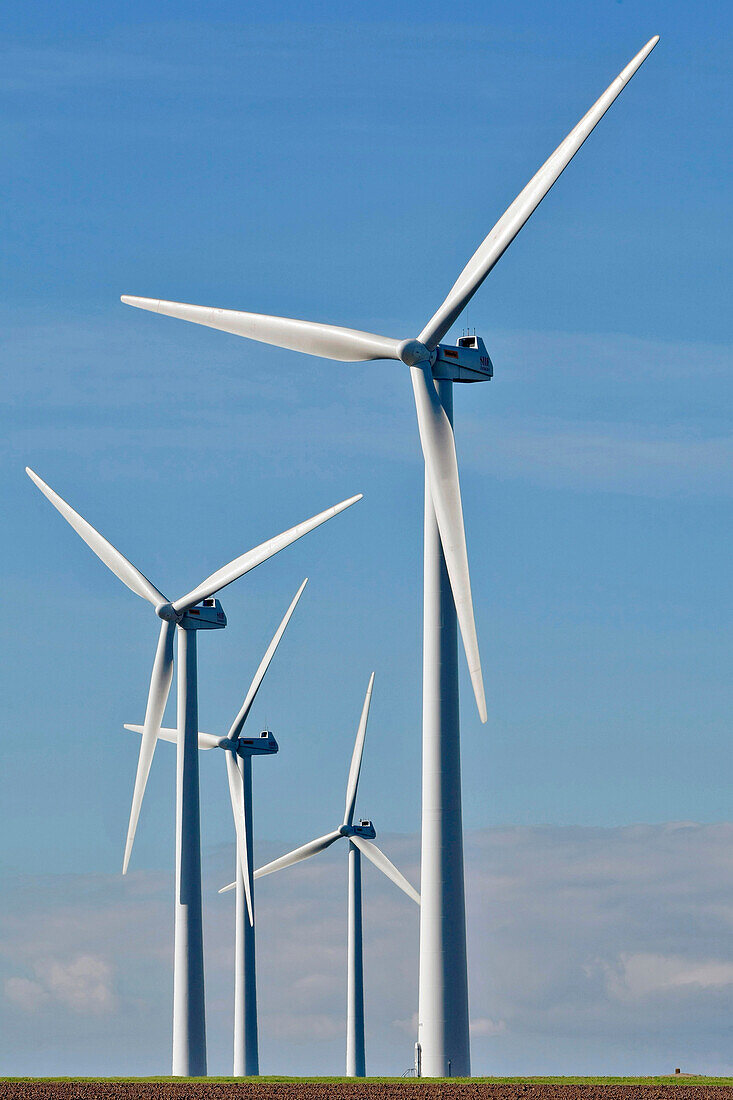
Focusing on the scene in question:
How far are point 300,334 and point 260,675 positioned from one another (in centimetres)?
4557

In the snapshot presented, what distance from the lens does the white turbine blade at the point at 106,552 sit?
94.2 m

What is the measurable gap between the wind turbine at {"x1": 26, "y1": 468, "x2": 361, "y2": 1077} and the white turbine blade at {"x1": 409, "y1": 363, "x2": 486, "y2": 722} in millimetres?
24816

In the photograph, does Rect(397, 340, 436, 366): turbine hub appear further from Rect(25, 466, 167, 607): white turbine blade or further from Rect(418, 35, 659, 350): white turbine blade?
Rect(25, 466, 167, 607): white turbine blade

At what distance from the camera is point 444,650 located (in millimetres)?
63406

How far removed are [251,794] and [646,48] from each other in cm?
6723

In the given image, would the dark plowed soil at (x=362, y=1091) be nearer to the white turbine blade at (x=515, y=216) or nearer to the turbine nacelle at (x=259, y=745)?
the white turbine blade at (x=515, y=216)

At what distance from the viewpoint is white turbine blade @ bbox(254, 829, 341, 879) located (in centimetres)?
12375

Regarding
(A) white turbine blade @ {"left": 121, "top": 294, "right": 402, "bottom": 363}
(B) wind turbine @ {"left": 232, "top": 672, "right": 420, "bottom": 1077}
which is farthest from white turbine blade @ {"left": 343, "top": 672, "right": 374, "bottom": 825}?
(A) white turbine blade @ {"left": 121, "top": 294, "right": 402, "bottom": 363}

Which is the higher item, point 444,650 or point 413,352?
point 413,352

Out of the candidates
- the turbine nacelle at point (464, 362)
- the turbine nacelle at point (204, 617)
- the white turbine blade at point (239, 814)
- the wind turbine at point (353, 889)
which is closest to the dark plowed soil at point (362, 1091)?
the turbine nacelle at point (464, 362)

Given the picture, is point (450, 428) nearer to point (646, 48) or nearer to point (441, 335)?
point (441, 335)

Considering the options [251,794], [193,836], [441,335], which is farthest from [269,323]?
[251,794]

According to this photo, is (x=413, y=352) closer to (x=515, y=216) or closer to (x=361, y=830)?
(x=515, y=216)

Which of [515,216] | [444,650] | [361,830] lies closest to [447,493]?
[444,650]
